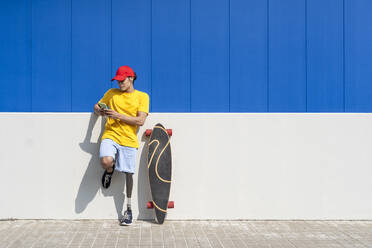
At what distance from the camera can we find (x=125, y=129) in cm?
374

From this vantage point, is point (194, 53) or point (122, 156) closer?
point (122, 156)

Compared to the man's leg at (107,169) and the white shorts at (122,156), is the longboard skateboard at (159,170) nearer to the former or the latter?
the white shorts at (122,156)

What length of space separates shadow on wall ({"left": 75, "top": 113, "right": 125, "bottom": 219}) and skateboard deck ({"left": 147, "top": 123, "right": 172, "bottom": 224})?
439 millimetres

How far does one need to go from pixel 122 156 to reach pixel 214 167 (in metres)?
1.17

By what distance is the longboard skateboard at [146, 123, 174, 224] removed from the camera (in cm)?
381

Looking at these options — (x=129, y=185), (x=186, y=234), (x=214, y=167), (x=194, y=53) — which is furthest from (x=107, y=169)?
(x=194, y=53)

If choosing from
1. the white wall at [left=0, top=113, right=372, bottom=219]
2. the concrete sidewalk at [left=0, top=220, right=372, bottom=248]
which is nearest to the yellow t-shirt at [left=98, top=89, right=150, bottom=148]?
the white wall at [left=0, top=113, right=372, bottom=219]

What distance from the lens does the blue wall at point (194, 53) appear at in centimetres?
477

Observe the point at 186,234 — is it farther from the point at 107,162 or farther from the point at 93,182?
the point at 93,182

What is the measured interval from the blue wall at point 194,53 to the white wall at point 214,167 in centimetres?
82

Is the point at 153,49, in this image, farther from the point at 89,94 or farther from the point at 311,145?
the point at 311,145

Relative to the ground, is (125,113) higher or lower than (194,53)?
lower

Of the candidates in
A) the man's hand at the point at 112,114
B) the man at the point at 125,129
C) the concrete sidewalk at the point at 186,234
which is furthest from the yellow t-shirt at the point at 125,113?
the concrete sidewalk at the point at 186,234

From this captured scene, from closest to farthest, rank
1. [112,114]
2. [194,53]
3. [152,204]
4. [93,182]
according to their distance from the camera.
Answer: [112,114]
[152,204]
[93,182]
[194,53]
